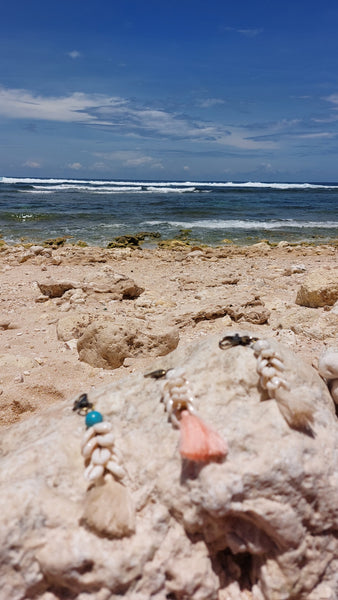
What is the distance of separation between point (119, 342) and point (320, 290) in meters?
2.78

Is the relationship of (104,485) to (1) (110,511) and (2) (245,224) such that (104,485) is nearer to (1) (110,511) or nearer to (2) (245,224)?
(1) (110,511)

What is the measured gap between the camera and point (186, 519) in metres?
1.67

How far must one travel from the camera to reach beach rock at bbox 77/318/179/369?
3922 mm

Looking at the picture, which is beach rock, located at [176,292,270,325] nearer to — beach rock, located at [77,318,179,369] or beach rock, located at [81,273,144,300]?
beach rock, located at [77,318,179,369]

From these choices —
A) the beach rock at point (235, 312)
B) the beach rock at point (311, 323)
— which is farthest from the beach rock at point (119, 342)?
the beach rock at point (311, 323)

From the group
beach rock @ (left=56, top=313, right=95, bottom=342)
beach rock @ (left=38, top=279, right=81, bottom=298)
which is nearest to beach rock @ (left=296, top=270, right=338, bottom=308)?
beach rock @ (left=56, top=313, right=95, bottom=342)

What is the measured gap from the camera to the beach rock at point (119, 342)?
392 centimetres

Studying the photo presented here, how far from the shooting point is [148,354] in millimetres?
4027

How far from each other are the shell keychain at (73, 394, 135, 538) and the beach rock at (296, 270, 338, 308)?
161 inches

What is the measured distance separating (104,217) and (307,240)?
9.28 metres

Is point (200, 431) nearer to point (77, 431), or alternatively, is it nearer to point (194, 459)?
point (194, 459)

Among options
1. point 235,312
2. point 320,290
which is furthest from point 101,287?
point 320,290

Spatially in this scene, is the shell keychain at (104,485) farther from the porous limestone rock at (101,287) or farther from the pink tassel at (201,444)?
the porous limestone rock at (101,287)

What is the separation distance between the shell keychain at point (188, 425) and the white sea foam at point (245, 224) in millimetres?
15356
